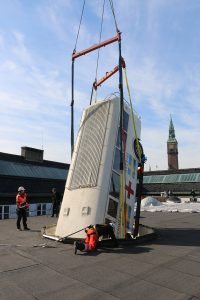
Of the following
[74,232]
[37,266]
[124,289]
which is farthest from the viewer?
[74,232]

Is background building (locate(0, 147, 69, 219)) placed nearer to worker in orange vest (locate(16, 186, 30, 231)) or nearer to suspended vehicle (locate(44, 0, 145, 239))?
worker in orange vest (locate(16, 186, 30, 231))

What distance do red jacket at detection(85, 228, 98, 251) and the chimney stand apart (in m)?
28.8

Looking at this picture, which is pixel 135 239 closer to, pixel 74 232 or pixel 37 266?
pixel 74 232

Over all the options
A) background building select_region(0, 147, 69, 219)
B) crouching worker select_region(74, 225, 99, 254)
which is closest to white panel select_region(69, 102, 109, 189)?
crouching worker select_region(74, 225, 99, 254)

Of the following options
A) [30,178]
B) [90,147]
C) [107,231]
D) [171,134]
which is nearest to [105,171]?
[90,147]

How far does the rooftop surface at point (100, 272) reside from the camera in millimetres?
5828

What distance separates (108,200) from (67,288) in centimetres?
501

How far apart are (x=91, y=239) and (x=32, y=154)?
29571mm

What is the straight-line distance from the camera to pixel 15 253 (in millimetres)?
8922

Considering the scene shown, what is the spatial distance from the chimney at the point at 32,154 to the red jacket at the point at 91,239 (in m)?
28.8

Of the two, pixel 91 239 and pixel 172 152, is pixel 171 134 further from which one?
pixel 91 239

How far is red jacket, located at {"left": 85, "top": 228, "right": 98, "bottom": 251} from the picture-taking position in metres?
9.23

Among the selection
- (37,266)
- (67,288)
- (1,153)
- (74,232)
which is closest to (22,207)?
(74,232)

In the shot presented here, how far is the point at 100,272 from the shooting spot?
23.5ft
